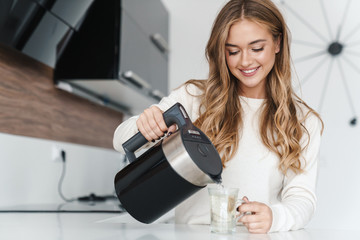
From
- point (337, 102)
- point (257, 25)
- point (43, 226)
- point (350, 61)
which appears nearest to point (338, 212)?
point (337, 102)

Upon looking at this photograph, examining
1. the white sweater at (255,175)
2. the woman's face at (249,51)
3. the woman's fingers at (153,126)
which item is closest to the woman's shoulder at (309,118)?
the white sweater at (255,175)

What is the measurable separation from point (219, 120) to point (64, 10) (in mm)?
899

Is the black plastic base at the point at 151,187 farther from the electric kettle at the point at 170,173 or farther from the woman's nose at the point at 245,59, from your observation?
the woman's nose at the point at 245,59

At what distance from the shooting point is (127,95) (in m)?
2.48

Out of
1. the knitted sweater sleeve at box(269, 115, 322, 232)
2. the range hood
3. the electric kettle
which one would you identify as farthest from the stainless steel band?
the range hood

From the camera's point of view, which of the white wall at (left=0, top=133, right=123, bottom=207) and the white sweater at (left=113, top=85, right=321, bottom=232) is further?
the white wall at (left=0, top=133, right=123, bottom=207)

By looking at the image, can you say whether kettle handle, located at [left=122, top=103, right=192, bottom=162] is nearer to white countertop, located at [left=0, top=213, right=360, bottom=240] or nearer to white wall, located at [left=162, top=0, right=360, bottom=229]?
white countertop, located at [left=0, top=213, right=360, bottom=240]

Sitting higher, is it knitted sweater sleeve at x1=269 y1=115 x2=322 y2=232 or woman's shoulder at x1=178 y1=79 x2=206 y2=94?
woman's shoulder at x1=178 y1=79 x2=206 y2=94

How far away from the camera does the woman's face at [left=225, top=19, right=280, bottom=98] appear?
1.18 m

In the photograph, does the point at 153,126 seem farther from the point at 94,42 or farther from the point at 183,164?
the point at 94,42

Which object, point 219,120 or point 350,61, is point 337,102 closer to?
point 350,61

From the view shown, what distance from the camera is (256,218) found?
0.91 metres

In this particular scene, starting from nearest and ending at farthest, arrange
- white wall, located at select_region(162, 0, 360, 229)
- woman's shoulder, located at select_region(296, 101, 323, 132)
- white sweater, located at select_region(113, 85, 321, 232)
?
white sweater, located at select_region(113, 85, 321, 232)
woman's shoulder, located at select_region(296, 101, 323, 132)
white wall, located at select_region(162, 0, 360, 229)

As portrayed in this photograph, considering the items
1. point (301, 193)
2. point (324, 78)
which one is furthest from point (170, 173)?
point (324, 78)
